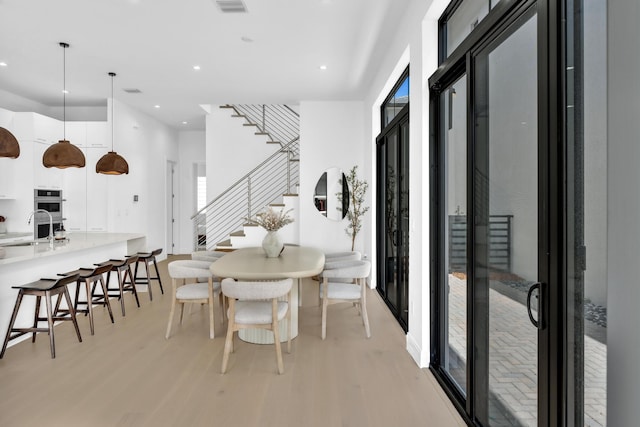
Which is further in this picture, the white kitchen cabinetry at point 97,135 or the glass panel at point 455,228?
the white kitchen cabinetry at point 97,135

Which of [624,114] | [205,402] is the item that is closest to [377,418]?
[205,402]

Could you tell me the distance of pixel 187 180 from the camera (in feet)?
32.3

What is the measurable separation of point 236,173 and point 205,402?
20.0 ft

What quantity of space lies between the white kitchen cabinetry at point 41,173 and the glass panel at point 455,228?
629 centimetres

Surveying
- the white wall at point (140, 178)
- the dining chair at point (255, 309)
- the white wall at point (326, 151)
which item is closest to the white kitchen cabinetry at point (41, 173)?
the white wall at point (140, 178)

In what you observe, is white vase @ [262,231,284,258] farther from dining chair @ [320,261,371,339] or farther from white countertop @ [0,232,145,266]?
white countertop @ [0,232,145,266]

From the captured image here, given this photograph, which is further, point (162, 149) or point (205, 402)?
point (162, 149)

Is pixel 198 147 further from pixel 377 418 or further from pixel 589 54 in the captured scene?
pixel 589 54

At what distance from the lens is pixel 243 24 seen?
4.01 m

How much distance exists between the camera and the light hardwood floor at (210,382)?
2.47 m

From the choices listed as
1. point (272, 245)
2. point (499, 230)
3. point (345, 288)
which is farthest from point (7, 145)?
point (499, 230)

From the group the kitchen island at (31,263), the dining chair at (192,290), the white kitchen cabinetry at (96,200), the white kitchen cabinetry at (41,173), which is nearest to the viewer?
the kitchen island at (31,263)

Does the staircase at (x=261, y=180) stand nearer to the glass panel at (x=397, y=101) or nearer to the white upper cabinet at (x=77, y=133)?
the white upper cabinet at (x=77, y=133)

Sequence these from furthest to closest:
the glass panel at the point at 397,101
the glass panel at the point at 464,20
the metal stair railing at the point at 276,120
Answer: the metal stair railing at the point at 276,120, the glass panel at the point at 397,101, the glass panel at the point at 464,20
